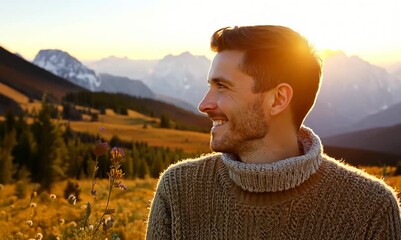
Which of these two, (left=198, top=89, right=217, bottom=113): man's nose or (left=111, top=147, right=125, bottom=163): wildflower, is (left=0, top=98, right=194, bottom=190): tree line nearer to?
(left=111, top=147, right=125, bottom=163): wildflower

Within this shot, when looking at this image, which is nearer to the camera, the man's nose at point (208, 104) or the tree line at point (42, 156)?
the man's nose at point (208, 104)

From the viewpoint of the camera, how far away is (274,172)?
2699mm

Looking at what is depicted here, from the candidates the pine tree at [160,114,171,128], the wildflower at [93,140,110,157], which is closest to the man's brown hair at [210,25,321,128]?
the wildflower at [93,140,110,157]

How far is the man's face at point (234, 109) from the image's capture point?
2.80m

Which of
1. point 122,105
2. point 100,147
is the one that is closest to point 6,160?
point 100,147

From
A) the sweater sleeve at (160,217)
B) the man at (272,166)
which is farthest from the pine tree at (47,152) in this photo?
the man at (272,166)

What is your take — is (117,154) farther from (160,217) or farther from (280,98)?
(280,98)

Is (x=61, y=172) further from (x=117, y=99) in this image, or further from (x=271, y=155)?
(x=117, y=99)

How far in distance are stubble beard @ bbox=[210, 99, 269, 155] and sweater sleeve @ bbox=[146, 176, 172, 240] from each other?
1.71ft

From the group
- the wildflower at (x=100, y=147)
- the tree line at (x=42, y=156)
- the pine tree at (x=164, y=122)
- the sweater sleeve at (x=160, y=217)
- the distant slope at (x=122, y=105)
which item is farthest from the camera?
the distant slope at (x=122, y=105)

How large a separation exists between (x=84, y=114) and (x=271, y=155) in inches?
4741

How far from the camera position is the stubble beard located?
2799 mm

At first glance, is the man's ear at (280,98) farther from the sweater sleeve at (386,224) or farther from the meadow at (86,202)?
the meadow at (86,202)

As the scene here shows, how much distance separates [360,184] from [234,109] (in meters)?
0.86
